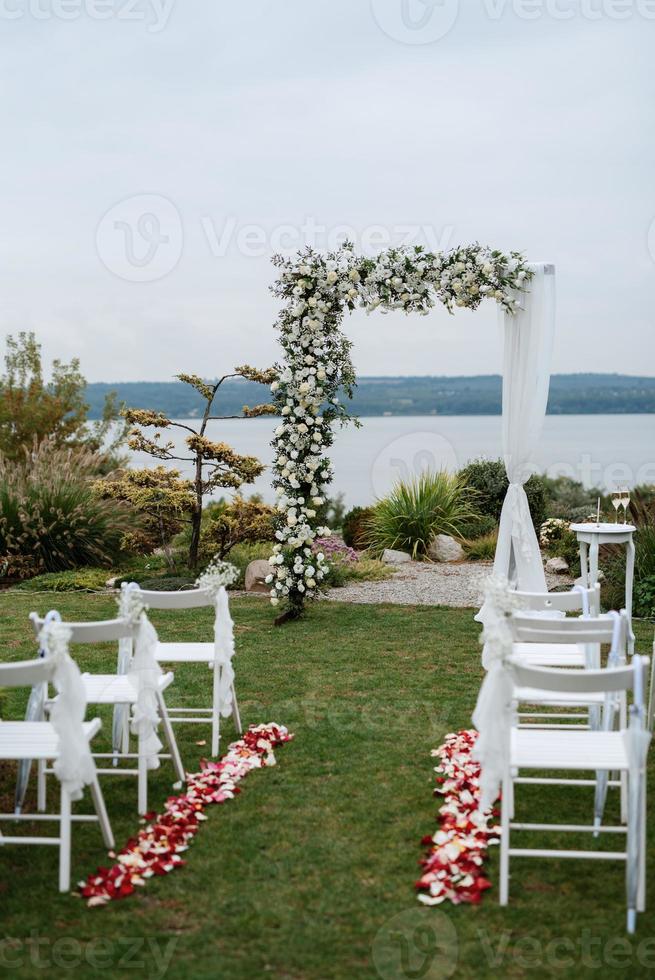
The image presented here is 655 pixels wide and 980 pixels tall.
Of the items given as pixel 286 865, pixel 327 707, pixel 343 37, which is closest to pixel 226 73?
pixel 343 37

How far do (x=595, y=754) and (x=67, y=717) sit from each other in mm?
1801

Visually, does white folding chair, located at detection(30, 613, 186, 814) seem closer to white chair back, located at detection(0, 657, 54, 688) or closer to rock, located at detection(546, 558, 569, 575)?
white chair back, located at detection(0, 657, 54, 688)

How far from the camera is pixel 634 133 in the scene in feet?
31.3

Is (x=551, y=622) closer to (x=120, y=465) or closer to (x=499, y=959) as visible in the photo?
(x=499, y=959)

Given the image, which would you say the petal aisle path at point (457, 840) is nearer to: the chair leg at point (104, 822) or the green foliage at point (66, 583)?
the chair leg at point (104, 822)

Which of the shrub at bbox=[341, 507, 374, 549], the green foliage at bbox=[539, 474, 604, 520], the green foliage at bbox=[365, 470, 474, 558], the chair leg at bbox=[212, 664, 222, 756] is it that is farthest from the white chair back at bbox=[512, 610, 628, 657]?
the green foliage at bbox=[539, 474, 604, 520]

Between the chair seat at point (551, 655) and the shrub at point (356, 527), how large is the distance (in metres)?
7.89

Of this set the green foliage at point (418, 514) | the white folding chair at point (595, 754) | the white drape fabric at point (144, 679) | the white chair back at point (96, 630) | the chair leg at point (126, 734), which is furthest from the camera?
the green foliage at point (418, 514)

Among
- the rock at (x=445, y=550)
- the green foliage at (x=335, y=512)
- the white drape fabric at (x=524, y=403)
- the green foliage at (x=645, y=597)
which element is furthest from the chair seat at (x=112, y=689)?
the green foliage at (x=335, y=512)

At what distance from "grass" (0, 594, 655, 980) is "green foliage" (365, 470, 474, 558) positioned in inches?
277

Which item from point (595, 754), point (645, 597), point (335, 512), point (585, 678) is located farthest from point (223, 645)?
point (335, 512)

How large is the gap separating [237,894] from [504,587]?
4.94ft

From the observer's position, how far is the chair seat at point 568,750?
337cm

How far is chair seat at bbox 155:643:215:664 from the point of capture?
494cm
